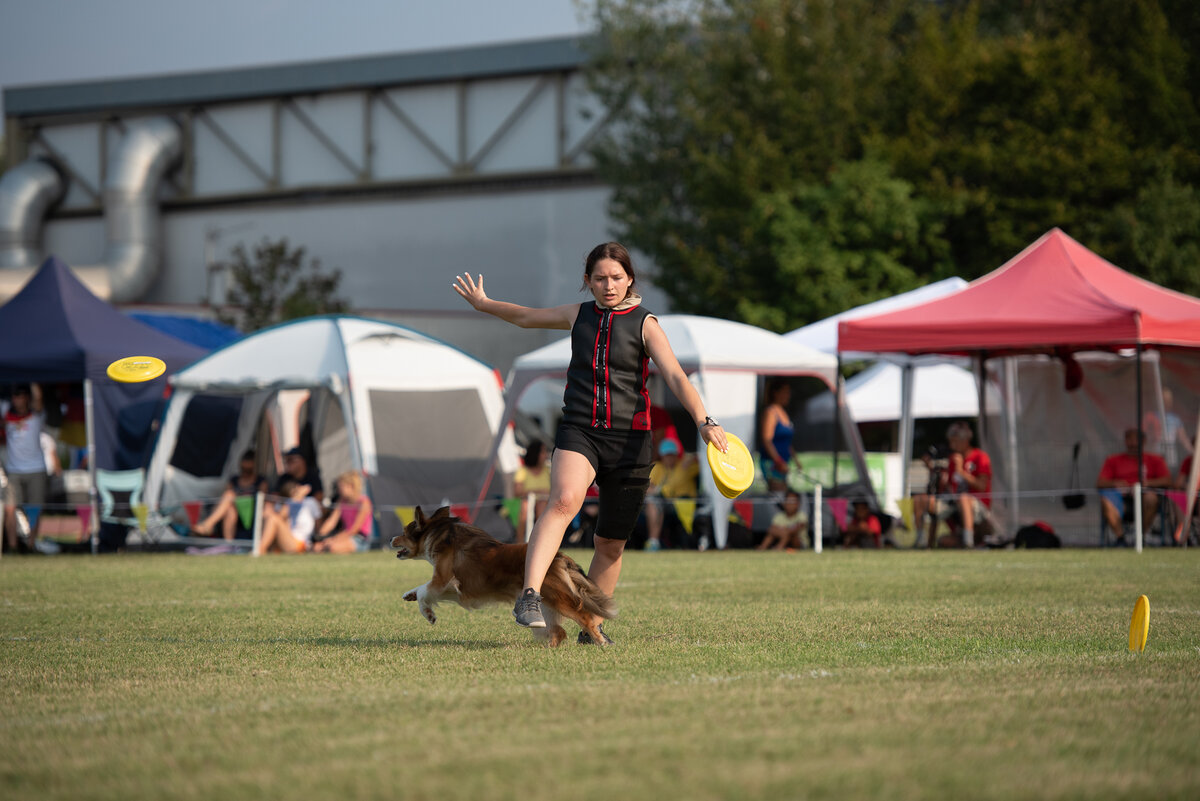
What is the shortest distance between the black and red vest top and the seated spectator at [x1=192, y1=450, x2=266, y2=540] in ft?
35.8

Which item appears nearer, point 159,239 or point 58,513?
point 58,513

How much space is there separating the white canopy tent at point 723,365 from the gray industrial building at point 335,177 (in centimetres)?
1974

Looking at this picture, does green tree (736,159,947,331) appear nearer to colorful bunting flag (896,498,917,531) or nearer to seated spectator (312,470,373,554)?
colorful bunting flag (896,498,917,531)

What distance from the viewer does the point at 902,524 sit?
51.4ft

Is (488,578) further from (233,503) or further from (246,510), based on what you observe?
→ (233,503)

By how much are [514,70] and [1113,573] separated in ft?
101

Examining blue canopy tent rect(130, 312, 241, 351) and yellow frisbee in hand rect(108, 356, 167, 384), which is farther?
blue canopy tent rect(130, 312, 241, 351)

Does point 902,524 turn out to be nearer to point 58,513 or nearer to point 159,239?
point 58,513

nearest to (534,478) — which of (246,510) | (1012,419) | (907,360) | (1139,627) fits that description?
(246,510)

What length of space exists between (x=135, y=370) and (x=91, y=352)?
4339mm

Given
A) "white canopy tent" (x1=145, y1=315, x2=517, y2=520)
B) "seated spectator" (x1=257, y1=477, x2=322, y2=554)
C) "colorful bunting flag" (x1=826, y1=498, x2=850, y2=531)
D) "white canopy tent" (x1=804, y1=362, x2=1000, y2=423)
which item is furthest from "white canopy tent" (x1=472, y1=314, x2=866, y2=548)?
"white canopy tent" (x1=804, y1=362, x2=1000, y2=423)

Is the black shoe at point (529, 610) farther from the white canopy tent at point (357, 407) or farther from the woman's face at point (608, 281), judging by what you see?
the white canopy tent at point (357, 407)

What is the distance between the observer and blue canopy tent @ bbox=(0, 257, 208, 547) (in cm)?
1590

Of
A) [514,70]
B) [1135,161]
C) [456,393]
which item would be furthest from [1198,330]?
[514,70]
